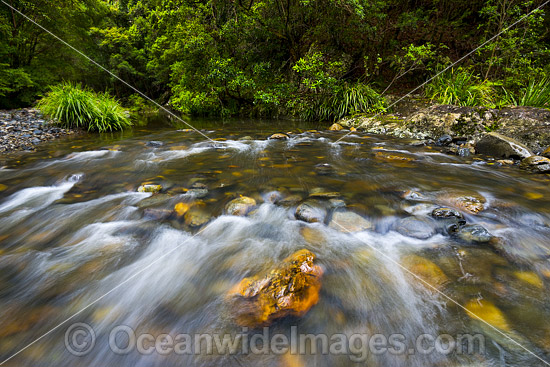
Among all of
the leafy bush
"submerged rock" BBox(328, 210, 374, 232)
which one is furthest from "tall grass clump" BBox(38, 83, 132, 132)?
"submerged rock" BBox(328, 210, 374, 232)

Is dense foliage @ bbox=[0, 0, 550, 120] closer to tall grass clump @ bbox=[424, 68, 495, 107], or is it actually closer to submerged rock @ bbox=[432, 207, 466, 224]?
tall grass clump @ bbox=[424, 68, 495, 107]

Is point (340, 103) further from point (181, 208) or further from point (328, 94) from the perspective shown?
point (181, 208)

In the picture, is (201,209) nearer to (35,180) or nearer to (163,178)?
(163,178)

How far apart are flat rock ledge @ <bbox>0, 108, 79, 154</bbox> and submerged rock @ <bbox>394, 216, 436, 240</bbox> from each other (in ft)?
20.5

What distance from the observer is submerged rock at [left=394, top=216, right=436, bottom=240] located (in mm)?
1878

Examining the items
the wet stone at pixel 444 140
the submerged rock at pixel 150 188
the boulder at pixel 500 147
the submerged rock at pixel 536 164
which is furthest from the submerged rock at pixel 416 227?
the wet stone at pixel 444 140

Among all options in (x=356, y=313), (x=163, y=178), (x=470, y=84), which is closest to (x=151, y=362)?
(x=356, y=313)

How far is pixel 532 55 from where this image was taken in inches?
223

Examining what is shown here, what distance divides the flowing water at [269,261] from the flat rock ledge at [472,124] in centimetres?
151

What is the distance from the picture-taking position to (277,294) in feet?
4.34

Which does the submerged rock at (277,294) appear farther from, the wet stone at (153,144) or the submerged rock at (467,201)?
the wet stone at (153,144)

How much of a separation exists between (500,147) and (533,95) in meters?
2.73

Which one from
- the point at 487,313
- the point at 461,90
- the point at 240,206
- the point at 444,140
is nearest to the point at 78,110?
the point at 240,206

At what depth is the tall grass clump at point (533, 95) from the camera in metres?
5.10
